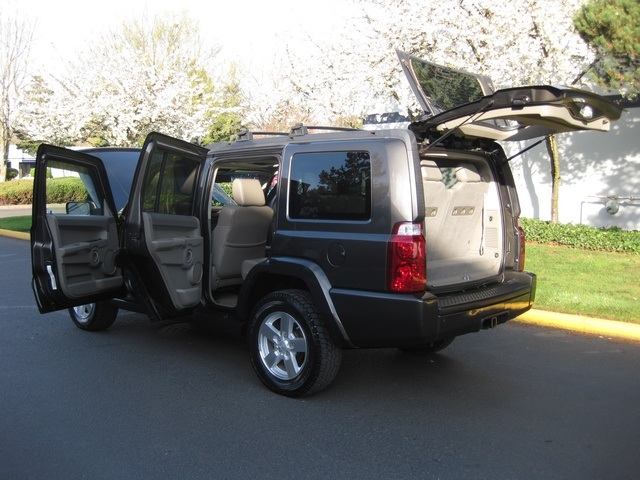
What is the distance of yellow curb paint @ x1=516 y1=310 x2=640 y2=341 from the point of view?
6.21 meters

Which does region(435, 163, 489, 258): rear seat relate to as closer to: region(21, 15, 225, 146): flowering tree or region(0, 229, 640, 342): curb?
region(0, 229, 640, 342): curb

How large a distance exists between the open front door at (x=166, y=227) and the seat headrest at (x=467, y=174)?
223 cm

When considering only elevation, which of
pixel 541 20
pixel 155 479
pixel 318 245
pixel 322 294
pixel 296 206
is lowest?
pixel 155 479

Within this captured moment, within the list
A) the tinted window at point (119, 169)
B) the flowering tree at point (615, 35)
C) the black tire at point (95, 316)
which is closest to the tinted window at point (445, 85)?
the tinted window at point (119, 169)

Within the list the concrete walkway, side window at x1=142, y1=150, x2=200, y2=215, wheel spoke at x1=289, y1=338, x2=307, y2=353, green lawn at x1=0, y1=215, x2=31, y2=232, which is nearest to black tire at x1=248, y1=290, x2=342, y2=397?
wheel spoke at x1=289, y1=338, x2=307, y2=353

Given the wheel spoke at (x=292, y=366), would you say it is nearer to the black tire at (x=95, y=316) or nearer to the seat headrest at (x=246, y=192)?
the seat headrest at (x=246, y=192)

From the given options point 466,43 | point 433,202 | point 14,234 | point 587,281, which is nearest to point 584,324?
point 587,281

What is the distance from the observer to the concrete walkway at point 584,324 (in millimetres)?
6203

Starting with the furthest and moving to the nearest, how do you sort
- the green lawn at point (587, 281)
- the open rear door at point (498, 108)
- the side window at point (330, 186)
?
the green lawn at point (587, 281) < the side window at point (330, 186) < the open rear door at point (498, 108)

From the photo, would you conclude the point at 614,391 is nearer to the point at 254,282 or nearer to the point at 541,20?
the point at 254,282

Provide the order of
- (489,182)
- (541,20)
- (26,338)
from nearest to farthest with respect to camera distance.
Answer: (489,182) → (26,338) → (541,20)

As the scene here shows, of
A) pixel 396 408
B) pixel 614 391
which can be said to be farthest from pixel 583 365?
pixel 396 408

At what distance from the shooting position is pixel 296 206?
450cm

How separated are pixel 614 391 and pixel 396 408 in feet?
5.86
